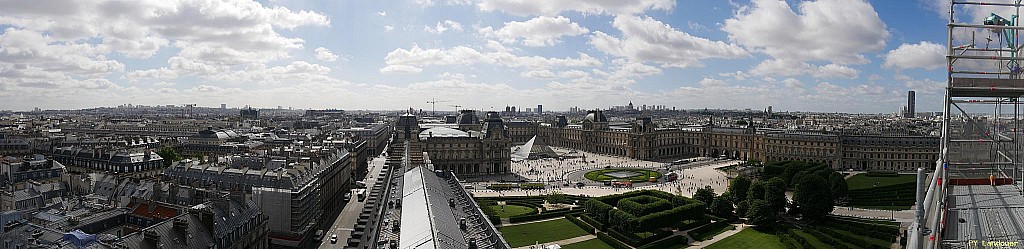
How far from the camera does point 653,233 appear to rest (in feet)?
164

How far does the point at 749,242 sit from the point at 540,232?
16088 mm

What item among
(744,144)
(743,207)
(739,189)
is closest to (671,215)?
(743,207)

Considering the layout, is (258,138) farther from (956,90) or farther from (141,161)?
(956,90)

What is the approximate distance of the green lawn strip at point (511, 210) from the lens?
59812 millimetres

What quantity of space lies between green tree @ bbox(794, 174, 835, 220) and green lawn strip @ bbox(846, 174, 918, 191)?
70.5ft

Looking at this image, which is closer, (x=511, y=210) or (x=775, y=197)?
(x=775, y=197)

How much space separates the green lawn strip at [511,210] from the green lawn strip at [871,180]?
3871 cm

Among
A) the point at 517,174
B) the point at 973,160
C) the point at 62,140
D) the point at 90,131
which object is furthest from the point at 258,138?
the point at 973,160

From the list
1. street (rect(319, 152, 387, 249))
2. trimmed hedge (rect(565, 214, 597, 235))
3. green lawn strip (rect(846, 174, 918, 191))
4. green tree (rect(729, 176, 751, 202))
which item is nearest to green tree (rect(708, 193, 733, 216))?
green tree (rect(729, 176, 751, 202))

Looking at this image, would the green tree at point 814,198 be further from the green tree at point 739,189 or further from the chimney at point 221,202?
the chimney at point 221,202

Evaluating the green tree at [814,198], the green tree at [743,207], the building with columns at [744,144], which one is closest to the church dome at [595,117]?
the building with columns at [744,144]

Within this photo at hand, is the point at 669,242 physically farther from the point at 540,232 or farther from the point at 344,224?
the point at 344,224

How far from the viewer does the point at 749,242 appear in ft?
161

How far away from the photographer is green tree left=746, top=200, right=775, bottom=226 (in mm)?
53031
